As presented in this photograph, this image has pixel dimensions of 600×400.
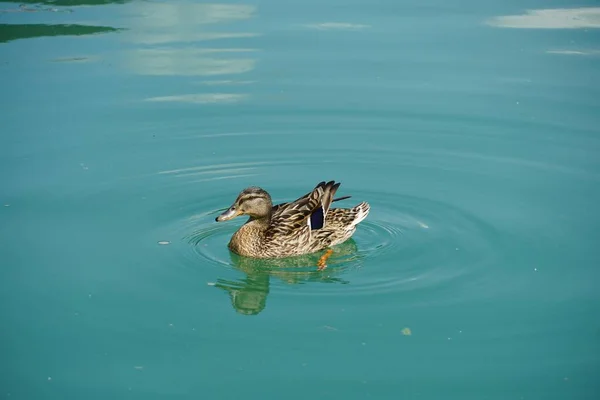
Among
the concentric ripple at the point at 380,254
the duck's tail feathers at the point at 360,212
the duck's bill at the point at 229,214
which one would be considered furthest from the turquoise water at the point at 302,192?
the duck's bill at the point at 229,214

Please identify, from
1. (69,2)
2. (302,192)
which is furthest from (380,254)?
(69,2)

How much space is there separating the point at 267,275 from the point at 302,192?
66.7 inches

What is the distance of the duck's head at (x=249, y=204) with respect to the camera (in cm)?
847

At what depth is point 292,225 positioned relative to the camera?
28.7 feet

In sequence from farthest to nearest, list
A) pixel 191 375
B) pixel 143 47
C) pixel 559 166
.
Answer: pixel 143 47
pixel 559 166
pixel 191 375

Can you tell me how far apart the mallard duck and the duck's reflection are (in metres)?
0.09

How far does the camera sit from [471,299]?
24.7 feet

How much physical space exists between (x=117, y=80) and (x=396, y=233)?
5.15 metres

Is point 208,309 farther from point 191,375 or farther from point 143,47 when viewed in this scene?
point 143,47

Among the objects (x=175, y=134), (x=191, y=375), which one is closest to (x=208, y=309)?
(x=191, y=375)

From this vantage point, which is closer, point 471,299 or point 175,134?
point 471,299

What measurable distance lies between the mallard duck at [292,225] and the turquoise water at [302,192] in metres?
0.24

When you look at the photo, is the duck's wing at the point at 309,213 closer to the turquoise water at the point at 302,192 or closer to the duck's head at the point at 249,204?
the duck's head at the point at 249,204

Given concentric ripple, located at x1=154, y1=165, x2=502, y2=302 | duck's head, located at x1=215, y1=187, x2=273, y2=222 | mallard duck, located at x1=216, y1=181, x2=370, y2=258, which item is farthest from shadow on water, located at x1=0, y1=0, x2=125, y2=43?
duck's head, located at x1=215, y1=187, x2=273, y2=222
